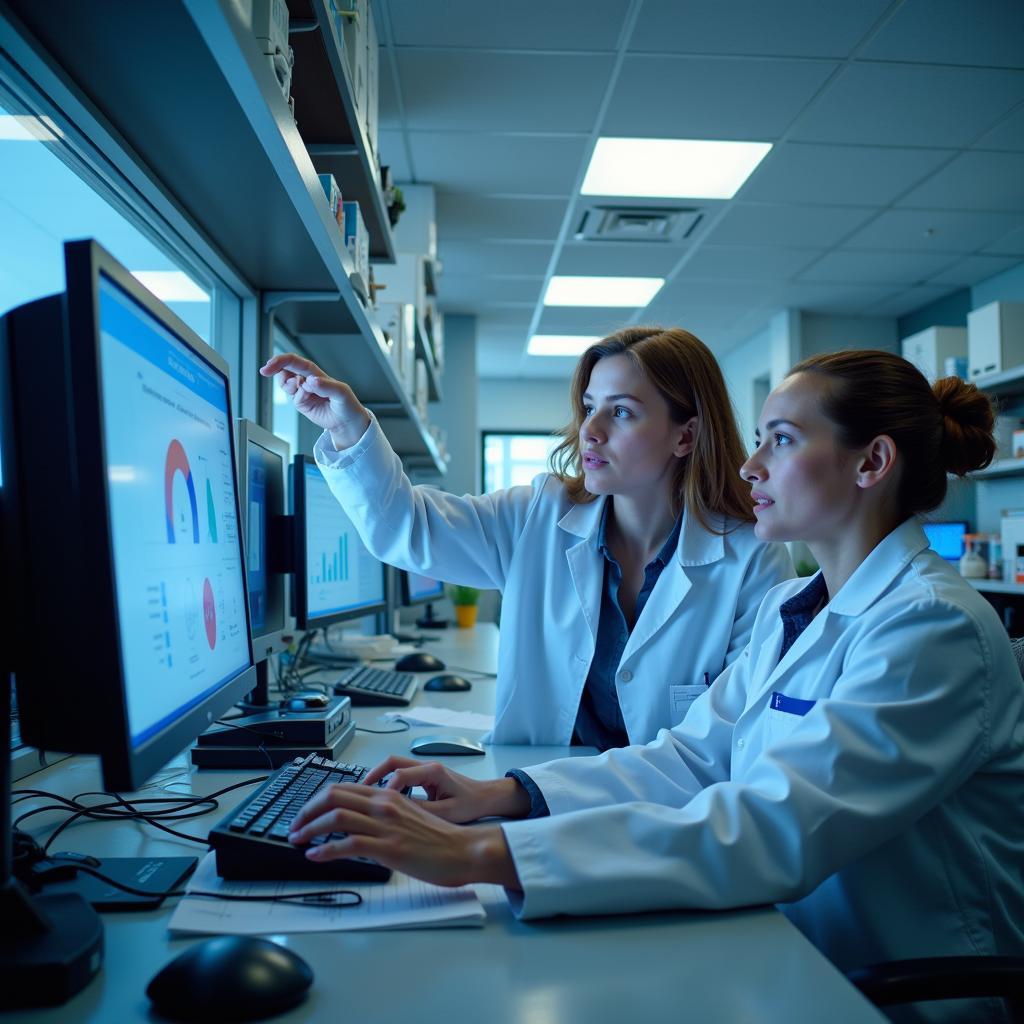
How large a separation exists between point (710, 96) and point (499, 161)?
37.8 inches

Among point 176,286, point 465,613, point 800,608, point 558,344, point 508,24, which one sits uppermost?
point 508,24

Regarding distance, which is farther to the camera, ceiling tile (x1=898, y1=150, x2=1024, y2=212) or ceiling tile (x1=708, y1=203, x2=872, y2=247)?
ceiling tile (x1=708, y1=203, x2=872, y2=247)

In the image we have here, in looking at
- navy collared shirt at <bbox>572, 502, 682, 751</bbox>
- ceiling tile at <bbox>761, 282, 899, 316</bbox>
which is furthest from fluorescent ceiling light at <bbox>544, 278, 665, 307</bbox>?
navy collared shirt at <bbox>572, 502, 682, 751</bbox>

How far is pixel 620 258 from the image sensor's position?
475 cm

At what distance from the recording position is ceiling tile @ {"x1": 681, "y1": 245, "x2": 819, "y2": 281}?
466cm

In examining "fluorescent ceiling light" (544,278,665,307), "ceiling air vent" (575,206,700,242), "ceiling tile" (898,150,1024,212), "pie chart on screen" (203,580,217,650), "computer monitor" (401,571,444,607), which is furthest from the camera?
"fluorescent ceiling light" (544,278,665,307)

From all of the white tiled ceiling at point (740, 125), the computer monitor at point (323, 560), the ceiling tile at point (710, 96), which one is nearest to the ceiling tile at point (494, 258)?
the white tiled ceiling at point (740, 125)

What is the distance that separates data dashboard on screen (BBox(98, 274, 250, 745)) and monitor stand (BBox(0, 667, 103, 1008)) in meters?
0.10

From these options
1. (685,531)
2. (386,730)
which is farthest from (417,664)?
(685,531)

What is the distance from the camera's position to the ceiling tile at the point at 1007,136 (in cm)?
326

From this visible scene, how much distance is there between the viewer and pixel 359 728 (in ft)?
4.94

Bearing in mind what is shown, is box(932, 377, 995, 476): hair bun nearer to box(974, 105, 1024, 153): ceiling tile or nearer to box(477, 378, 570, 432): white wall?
box(974, 105, 1024, 153): ceiling tile

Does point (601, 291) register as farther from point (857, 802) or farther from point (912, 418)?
point (857, 802)

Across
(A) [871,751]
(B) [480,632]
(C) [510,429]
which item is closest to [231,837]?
(A) [871,751]
